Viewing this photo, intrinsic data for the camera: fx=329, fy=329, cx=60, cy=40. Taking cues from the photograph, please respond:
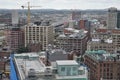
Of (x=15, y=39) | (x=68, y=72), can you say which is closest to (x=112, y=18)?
(x=15, y=39)

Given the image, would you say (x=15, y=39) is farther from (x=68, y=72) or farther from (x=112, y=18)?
(x=112, y=18)

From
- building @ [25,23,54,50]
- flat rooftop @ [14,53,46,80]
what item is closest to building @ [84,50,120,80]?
flat rooftop @ [14,53,46,80]

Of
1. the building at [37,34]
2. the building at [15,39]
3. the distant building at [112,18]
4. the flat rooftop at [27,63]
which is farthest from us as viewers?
the distant building at [112,18]

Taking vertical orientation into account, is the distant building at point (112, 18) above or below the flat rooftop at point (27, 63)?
above

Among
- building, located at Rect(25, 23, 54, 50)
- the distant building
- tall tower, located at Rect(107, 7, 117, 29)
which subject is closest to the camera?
building, located at Rect(25, 23, 54, 50)

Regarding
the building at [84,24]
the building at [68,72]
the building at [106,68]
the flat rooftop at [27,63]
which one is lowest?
the building at [106,68]

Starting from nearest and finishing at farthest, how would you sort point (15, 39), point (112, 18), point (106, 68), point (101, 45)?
point (106, 68), point (101, 45), point (15, 39), point (112, 18)

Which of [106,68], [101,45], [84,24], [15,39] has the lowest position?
[106,68]

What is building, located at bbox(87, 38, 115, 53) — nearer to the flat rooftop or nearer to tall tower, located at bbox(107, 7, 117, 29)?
the flat rooftop

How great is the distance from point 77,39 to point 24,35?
12.2 metres

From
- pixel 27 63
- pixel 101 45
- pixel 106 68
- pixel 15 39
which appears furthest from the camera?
pixel 15 39

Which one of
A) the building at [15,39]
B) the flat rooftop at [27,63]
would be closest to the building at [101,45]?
the building at [15,39]

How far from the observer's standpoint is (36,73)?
2756 cm

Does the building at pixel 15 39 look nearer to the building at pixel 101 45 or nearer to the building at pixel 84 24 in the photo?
the building at pixel 101 45
